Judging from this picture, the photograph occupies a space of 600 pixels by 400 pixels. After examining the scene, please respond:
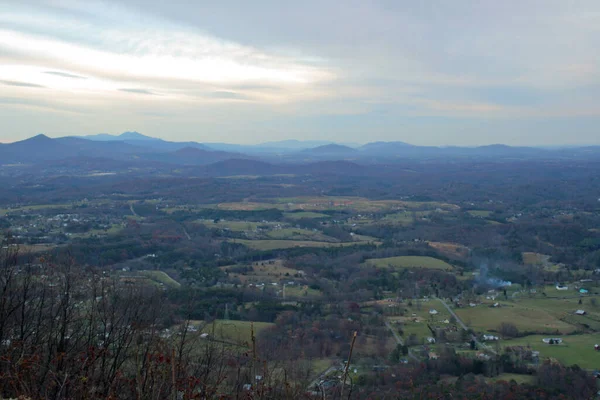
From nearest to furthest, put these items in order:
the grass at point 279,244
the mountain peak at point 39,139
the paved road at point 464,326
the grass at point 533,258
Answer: the paved road at point 464,326, the grass at point 533,258, the grass at point 279,244, the mountain peak at point 39,139

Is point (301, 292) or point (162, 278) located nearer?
point (301, 292)

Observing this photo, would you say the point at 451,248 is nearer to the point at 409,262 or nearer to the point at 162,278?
the point at 409,262

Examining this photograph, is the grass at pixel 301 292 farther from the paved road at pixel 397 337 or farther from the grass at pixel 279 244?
the grass at pixel 279 244

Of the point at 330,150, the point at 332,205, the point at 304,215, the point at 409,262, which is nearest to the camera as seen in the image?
the point at 409,262

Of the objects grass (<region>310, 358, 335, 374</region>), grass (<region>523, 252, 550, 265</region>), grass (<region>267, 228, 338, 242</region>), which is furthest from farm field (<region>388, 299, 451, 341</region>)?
grass (<region>267, 228, 338, 242</region>)

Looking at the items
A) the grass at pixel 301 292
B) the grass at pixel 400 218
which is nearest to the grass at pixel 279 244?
the grass at pixel 301 292

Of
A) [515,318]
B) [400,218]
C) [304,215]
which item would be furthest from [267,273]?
[400,218]

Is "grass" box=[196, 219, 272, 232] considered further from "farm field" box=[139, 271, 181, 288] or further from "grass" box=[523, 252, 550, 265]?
"grass" box=[523, 252, 550, 265]
